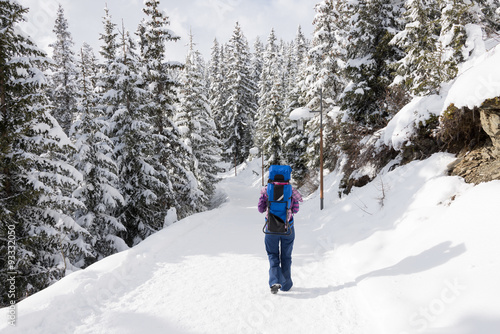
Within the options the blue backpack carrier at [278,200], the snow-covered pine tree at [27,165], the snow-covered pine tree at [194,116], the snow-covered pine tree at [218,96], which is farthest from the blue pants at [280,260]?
the snow-covered pine tree at [218,96]

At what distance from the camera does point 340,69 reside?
17109 mm

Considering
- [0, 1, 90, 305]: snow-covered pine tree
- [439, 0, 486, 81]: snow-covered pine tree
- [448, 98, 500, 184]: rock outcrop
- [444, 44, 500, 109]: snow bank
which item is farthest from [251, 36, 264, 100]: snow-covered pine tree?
[448, 98, 500, 184]: rock outcrop

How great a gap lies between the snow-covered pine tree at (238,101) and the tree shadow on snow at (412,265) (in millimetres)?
40782

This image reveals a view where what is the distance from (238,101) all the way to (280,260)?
137 feet

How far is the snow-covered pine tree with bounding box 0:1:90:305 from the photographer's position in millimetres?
7965

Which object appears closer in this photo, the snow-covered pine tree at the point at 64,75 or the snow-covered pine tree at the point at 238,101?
the snow-covered pine tree at the point at 64,75

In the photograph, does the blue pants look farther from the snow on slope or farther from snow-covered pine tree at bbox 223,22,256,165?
snow-covered pine tree at bbox 223,22,256,165

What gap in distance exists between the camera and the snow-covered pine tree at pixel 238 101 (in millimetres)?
44000

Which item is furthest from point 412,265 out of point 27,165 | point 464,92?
point 27,165

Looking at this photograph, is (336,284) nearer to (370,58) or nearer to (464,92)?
(464,92)

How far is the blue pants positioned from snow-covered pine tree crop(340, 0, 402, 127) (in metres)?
11.9

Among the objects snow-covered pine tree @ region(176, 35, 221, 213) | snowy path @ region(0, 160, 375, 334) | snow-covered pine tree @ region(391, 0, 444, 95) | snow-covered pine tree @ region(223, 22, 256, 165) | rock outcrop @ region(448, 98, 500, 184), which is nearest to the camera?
snowy path @ region(0, 160, 375, 334)

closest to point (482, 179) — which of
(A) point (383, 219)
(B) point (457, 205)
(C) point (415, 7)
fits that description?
(B) point (457, 205)

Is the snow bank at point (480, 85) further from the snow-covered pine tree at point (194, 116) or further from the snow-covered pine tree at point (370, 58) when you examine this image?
the snow-covered pine tree at point (194, 116)
